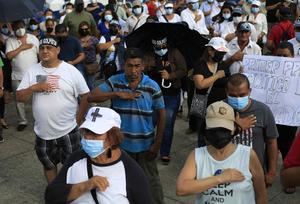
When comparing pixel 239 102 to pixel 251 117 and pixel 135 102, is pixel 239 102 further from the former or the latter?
pixel 135 102

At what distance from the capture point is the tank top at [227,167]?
2.81m

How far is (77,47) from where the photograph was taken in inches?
284

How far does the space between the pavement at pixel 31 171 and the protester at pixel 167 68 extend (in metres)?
0.72

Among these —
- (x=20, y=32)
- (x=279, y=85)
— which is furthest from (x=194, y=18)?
(x=279, y=85)

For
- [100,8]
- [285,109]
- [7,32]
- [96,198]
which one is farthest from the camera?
[100,8]

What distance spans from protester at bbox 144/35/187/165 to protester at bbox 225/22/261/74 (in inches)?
22.7

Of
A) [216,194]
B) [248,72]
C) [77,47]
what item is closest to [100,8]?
[77,47]

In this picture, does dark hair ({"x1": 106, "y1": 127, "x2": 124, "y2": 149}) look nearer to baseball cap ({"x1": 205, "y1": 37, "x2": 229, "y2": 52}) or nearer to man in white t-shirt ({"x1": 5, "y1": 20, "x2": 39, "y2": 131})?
baseball cap ({"x1": 205, "y1": 37, "x2": 229, "y2": 52})

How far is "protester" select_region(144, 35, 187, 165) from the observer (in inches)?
223

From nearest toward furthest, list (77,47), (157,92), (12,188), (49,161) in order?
(157,92), (49,161), (12,188), (77,47)

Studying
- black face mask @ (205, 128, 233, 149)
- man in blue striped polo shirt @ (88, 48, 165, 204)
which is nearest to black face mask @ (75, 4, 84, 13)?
man in blue striped polo shirt @ (88, 48, 165, 204)

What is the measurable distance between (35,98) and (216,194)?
2.31 metres

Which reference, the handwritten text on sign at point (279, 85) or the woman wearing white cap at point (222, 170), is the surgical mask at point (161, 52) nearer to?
the handwritten text on sign at point (279, 85)

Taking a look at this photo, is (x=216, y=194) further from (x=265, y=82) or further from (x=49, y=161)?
(x=265, y=82)
